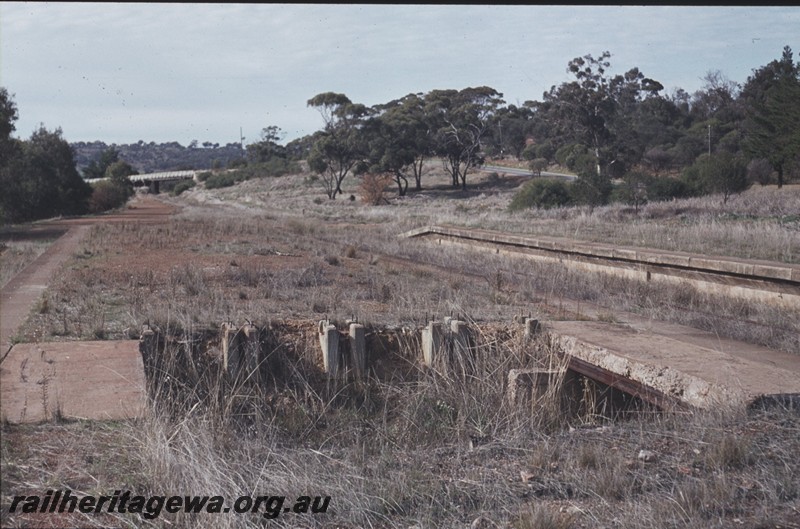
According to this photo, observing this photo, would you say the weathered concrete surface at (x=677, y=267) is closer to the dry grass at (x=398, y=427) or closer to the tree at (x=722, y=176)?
the dry grass at (x=398, y=427)

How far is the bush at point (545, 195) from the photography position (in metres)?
40.2

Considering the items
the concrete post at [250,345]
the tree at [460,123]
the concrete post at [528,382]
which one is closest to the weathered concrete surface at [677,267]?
the concrete post at [528,382]

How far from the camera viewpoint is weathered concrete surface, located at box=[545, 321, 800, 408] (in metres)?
8.08

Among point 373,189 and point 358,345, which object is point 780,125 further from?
point 358,345

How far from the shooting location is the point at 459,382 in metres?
8.72

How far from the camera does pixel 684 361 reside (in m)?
9.42

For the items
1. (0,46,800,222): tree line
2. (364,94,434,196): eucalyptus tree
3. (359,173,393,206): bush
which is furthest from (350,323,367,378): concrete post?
(364,94,434,196): eucalyptus tree

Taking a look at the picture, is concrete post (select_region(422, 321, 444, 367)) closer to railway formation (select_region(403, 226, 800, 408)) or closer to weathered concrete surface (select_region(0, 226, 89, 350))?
A: railway formation (select_region(403, 226, 800, 408))

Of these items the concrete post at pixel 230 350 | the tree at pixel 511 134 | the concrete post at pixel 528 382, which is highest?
the tree at pixel 511 134

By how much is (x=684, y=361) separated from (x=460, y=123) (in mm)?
60814

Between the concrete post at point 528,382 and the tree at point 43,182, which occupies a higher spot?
the tree at point 43,182

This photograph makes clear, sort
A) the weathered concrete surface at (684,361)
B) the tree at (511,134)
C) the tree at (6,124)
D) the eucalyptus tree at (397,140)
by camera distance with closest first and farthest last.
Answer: the weathered concrete surface at (684,361)
the tree at (6,124)
the eucalyptus tree at (397,140)
the tree at (511,134)

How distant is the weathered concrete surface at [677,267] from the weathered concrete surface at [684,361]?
3.25m

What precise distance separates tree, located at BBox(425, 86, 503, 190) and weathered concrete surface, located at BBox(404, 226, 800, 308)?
138 feet
